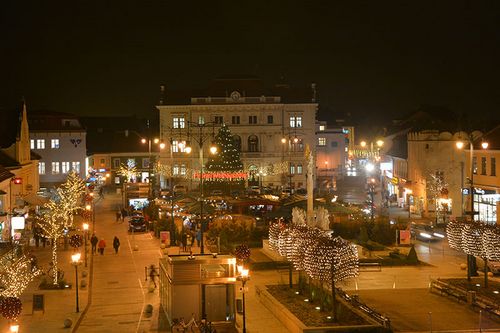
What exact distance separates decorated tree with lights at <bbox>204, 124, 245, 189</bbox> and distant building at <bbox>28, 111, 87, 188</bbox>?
740 inches

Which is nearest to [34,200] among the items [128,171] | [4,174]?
[4,174]

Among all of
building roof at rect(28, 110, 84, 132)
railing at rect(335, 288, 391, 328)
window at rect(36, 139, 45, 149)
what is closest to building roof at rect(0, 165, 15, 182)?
railing at rect(335, 288, 391, 328)

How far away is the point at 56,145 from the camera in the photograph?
92688 millimetres

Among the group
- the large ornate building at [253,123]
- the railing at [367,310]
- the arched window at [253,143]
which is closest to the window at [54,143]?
the large ornate building at [253,123]

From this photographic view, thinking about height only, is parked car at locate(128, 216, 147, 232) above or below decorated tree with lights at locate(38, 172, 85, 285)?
below

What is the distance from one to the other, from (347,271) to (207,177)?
5335 centimetres

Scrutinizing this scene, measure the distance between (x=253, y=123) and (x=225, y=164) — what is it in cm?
1743

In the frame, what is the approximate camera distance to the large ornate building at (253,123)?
96.6 m

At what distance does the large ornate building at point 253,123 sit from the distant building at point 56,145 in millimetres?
10121

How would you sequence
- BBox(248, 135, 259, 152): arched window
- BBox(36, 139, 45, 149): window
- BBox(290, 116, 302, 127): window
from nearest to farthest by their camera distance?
BBox(36, 139, 45, 149): window
BBox(248, 135, 259, 152): arched window
BBox(290, 116, 302, 127): window

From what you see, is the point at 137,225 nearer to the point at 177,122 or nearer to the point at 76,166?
the point at 76,166

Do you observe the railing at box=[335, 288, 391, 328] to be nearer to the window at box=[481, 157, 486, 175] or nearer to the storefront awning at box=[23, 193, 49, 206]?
the window at box=[481, 157, 486, 175]

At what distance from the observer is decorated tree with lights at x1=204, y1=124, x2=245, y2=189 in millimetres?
79312

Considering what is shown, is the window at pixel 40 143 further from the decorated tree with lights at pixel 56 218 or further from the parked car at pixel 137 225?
the parked car at pixel 137 225
